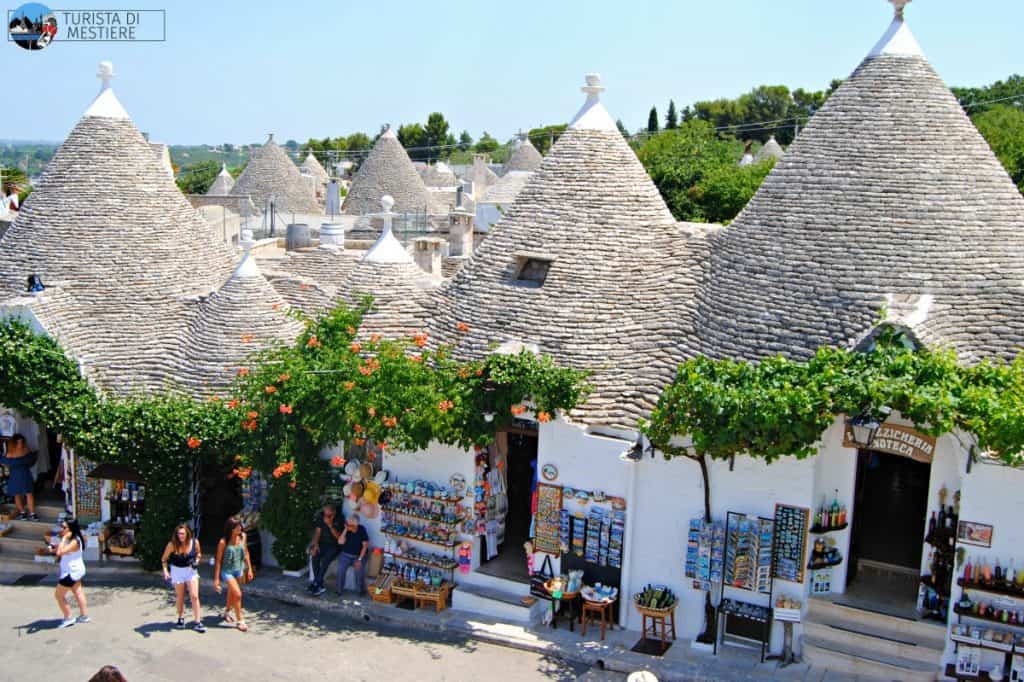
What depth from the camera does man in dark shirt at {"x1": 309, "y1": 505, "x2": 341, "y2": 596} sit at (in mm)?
15492

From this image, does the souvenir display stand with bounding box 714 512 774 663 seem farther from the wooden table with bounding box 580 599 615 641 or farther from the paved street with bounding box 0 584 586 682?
the paved street with bounding box 0 584 586 682

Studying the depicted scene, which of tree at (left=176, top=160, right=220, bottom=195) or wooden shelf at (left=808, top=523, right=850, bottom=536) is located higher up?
tree at (left=176, top=160, right=220, bottom=195)

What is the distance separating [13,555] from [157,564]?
2.65 m

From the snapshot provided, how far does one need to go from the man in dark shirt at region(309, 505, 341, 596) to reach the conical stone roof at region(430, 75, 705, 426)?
2966 millimetres

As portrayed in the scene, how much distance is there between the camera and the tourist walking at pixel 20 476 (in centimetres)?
1761

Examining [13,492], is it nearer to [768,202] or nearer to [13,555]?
[13,555]

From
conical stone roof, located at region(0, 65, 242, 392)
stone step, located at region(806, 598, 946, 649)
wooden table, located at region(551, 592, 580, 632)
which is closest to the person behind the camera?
stone step, located at region(806, 598, 946, 649)

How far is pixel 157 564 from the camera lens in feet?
53.6

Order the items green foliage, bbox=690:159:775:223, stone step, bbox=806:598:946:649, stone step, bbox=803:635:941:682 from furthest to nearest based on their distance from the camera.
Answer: green foliage, bbox=690:159:775:223
stone step, bbox=806:598:946:649
stone step, bbox=803:635:941:682

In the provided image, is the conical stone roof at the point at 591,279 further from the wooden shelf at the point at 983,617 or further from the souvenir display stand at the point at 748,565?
the wooden shelf at the point at 983,617

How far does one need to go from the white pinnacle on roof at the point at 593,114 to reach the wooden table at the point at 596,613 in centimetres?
723

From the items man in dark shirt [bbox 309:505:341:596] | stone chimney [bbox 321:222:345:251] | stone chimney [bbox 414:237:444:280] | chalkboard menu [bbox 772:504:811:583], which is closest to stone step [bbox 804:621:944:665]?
chalkboard menu [bbox 772:504:811:583]

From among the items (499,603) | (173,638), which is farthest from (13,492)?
(499,603)

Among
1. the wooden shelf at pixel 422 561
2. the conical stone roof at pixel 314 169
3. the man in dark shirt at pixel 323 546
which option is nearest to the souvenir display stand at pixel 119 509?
the man in dark shirt at pixel 323 546
